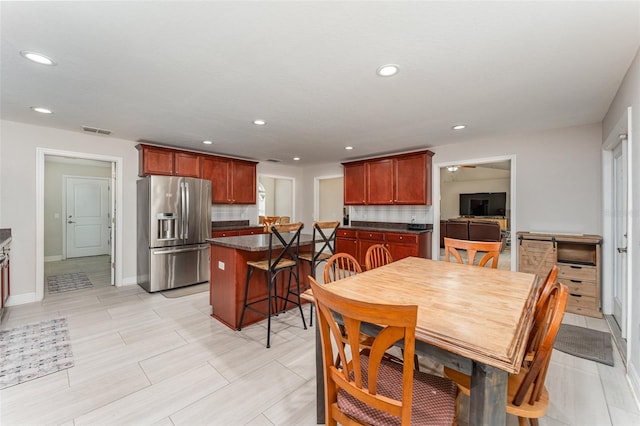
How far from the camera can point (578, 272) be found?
3.28 m

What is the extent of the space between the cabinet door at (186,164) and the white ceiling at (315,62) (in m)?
1.15

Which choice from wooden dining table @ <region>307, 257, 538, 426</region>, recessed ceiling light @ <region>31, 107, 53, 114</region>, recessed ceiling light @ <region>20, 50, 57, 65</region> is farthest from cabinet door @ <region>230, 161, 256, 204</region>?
wooden dining table @ <region>307, 257, 538, 426</region>

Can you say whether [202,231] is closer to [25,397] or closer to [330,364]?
[25,397]

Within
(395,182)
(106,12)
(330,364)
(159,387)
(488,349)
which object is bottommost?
(159,387)

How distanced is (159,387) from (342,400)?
153cm

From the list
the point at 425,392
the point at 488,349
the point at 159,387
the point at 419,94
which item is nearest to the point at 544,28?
the point at 419,94

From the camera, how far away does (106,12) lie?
1506mm

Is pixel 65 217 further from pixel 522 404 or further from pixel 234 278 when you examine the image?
pixel 522 404

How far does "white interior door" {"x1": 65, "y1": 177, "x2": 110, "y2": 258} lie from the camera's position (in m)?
6.56

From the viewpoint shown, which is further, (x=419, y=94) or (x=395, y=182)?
(x=395, y=182)

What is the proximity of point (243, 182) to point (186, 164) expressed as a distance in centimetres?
122

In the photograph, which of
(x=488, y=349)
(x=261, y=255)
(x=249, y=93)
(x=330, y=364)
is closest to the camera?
(x=488, y=349)

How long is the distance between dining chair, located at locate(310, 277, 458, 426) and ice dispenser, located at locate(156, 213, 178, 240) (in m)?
3.79

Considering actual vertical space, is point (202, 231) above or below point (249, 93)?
below
